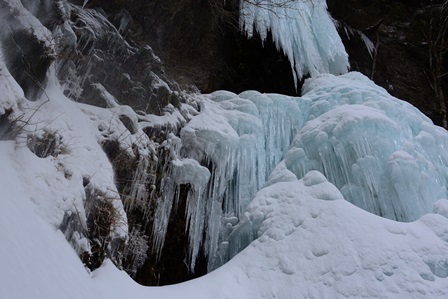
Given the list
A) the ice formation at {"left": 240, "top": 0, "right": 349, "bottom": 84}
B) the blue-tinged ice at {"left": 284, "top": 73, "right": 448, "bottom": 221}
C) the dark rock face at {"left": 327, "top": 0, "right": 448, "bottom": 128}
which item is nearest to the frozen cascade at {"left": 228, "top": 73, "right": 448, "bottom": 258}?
the blue-tinged ice at {"left": 284, "top": 73, "right": 448, "bottom": 221}

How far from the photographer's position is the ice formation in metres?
5.96

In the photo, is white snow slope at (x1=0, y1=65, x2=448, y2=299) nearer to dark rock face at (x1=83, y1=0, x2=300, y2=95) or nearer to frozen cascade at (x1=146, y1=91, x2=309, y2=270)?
frozen cascade at (x1=146, y1=91, x2=309, y2=270)

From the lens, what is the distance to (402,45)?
28.2 feet

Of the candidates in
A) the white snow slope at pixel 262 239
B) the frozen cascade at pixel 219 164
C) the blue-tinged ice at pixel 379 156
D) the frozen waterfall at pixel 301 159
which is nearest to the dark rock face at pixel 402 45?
the frozen waterfall at pixel 301 159

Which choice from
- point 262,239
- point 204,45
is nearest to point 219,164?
point 262,239

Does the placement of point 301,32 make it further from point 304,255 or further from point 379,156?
point 304,255

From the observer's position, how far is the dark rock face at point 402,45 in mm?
8125

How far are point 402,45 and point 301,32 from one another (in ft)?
11.2

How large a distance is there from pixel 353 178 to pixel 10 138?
3.22 m

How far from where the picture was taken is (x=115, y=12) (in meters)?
4.57

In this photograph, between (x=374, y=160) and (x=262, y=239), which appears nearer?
(x=262, y=239)

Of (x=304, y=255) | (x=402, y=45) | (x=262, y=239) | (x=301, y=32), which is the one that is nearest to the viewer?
(x=304, y=255)

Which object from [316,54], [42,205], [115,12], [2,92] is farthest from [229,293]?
[316,54]

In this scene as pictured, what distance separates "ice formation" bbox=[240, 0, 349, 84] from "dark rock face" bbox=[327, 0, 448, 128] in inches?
60.2
